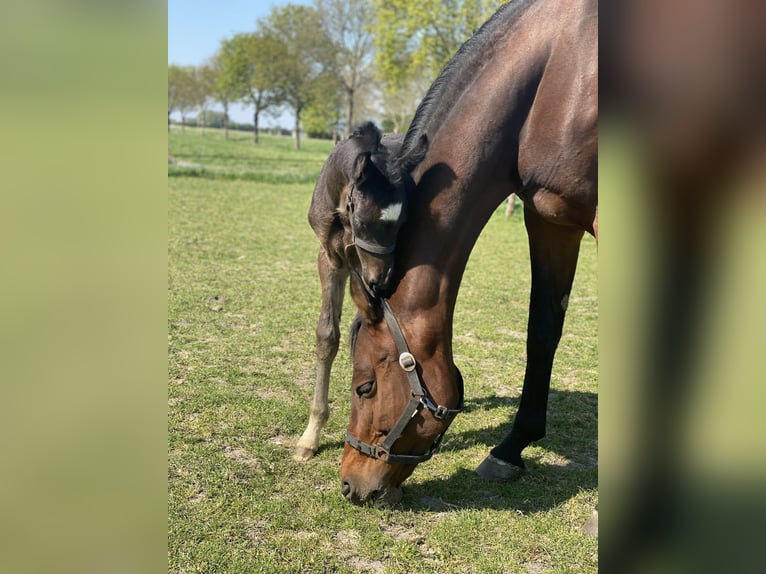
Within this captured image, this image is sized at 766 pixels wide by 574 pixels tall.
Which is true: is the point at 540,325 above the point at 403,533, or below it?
above

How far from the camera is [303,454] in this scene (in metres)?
3.82

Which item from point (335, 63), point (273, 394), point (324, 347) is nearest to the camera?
point (324, 347)

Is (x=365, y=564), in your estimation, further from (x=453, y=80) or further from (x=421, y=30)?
(x=421, y=30)

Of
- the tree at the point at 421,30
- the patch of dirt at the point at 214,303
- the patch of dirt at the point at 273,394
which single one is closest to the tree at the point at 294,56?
the tree at the point at 421,30

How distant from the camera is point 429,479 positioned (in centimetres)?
361

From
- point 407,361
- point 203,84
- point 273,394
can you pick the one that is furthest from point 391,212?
point 203,84

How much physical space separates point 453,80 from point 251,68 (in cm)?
5430

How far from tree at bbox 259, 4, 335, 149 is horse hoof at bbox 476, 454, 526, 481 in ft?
138

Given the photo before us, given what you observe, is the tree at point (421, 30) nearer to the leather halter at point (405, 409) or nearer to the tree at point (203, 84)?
the leather halter at point (405, 409)

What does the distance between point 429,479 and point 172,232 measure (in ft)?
30.3

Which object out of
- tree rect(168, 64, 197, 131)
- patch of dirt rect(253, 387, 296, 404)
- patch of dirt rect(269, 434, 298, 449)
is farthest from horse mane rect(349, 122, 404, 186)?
tree rect(168, 64, 197, 131)

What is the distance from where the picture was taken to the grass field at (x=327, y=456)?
287 cm
